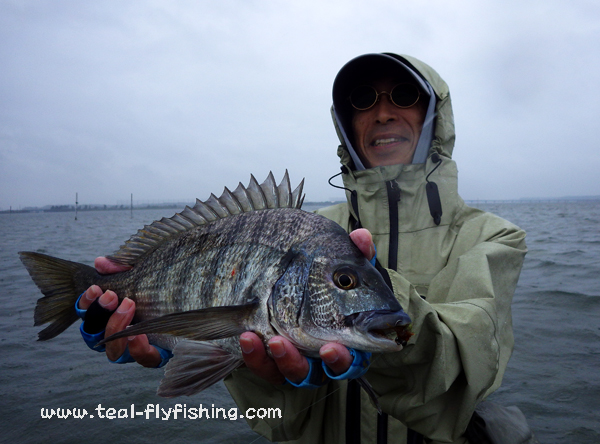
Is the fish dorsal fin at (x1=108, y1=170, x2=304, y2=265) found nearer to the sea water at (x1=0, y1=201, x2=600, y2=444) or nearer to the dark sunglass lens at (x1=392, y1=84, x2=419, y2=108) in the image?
the dark sunglass lens at (x1=392, y1=84, x2=419, y2=108)

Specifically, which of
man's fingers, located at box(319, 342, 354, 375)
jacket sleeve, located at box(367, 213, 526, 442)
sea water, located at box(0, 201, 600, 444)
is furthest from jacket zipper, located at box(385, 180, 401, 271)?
sea water, located at box(0, 201, 600, 444)

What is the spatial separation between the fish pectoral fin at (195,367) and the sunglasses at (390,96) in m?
2.37

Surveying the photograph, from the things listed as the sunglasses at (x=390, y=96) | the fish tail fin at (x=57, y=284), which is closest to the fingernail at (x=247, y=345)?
the fish tail fin at (x=57, y=284)

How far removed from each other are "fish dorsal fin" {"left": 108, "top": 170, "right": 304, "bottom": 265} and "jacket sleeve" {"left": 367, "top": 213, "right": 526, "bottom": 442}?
90cm

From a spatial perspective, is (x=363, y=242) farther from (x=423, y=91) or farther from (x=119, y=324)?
(x=423, y=91)

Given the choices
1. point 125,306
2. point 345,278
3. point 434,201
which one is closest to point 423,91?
point 434,201

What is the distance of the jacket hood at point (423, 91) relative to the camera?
120 inches

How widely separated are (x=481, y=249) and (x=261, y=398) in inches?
64.1

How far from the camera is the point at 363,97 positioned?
3.29 m

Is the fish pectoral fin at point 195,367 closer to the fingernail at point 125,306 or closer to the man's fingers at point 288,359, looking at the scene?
the man's fingers at point 288,359

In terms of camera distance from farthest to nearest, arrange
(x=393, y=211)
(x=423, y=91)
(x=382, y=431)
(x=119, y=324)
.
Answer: (x=423, y=91), (x=393, y=211), (x=119, y=324), (x=382, y=431)

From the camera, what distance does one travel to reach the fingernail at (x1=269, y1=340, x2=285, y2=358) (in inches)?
65.2

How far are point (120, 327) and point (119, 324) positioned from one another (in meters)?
0.02

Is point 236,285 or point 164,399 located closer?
point 236,285
